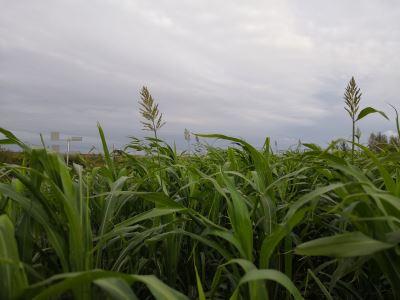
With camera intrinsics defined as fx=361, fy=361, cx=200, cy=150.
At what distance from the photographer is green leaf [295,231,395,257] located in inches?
31.6

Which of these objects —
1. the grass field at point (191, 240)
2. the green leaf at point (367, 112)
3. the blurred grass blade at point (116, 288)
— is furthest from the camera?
the green leaf at point (367, 112)

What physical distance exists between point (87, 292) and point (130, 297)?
0.28 metres

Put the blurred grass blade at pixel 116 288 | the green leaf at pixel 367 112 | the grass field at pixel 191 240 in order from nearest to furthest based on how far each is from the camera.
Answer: the blurred grass blade at pixel 116 288
the grass field at pixel 191 240
the green leaf at pixel 367 112

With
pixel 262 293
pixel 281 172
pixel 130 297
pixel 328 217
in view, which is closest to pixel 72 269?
pixel 130 297

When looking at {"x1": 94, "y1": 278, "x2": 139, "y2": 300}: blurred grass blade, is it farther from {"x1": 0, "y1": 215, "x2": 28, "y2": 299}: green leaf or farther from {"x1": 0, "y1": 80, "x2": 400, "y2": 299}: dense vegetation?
{"x1": 0, "y1": 215, "x2": 28, "y2": 299}: green leaf

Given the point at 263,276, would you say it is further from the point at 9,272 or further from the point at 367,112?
the point at 367,112

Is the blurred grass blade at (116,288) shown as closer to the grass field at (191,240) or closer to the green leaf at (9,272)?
the grass field at (191,240)

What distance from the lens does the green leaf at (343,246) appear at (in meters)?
0.80

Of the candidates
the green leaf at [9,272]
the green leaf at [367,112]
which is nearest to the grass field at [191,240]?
the green leaf at [9,272]

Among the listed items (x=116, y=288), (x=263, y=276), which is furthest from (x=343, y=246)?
(x=116, y=288)

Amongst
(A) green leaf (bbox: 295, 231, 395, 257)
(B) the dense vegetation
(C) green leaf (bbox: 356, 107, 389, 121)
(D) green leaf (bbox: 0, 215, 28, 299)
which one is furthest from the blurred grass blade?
(C) green leaf (bbox: 356, 107, 389, 121)

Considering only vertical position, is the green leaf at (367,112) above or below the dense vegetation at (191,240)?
above

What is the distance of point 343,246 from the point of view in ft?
2.70

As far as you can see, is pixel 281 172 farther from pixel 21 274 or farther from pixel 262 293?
pixel 21 274
